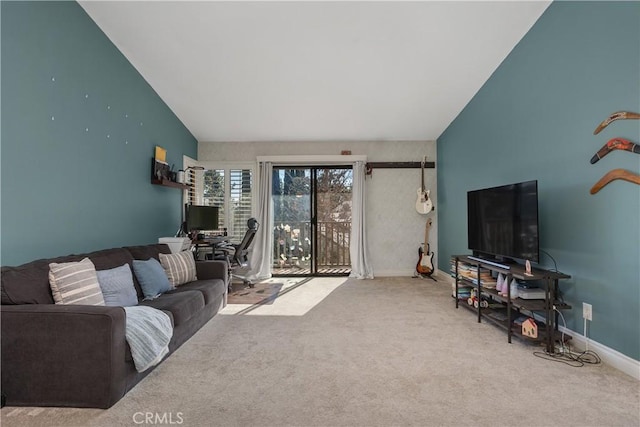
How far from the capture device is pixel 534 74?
293 centimetres

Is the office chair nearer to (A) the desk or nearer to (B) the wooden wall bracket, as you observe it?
(A) the desk

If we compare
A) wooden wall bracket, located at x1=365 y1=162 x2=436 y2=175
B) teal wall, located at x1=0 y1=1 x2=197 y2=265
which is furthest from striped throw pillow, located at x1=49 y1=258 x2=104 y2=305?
wooden wall bracket, located at x1=365 y1=162 x2=436 y2=175

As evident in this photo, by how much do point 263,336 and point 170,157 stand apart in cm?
299

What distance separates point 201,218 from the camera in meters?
4.63

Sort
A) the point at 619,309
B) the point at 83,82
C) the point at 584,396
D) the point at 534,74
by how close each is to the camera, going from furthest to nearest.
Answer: the point at 534,74 → the point at 83,82 → the point at 619,309 → the point at 584,396

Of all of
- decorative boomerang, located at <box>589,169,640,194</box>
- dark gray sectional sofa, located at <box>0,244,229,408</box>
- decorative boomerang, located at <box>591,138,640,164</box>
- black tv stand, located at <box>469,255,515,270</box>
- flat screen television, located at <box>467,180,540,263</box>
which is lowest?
dark gray sectional sofa, located at <box>0,244,229,408</box>

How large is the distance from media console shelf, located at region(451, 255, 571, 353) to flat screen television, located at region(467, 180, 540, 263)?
17 centimetres

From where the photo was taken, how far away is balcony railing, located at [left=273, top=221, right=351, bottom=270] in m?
5.55

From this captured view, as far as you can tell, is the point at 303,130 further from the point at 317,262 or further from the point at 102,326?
the point at 102,326

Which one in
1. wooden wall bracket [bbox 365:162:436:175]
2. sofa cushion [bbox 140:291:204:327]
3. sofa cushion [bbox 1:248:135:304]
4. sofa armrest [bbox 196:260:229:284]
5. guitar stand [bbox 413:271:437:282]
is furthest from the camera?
wooden wall bracket [bbox 365:162:436:175]

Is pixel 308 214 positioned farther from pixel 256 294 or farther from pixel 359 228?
pixel 256 294

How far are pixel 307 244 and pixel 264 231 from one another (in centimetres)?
80

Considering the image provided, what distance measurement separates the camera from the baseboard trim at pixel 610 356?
2.01 m

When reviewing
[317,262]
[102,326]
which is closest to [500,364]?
[102,326]
